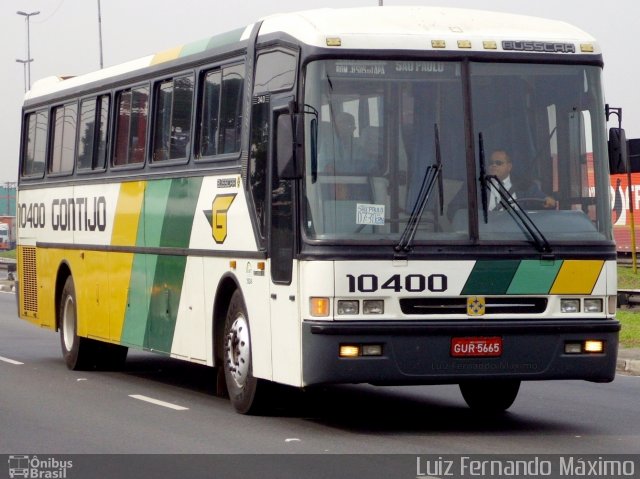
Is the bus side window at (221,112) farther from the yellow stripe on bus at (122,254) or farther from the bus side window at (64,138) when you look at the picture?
the bus side window at (64,138)

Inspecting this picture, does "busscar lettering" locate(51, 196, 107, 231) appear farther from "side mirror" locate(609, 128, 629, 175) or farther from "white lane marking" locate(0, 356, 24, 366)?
"side mirror" locate(609, 128, 629, 175)

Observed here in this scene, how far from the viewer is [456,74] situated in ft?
37.8

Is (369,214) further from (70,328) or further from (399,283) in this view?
(70,328)

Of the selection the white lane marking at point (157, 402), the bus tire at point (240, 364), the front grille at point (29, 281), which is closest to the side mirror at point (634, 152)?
the bus tire at point (240, 364)

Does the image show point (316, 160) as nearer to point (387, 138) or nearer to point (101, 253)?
point (387, 138)

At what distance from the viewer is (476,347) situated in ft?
37.0

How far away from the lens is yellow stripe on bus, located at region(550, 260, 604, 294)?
11500 mm

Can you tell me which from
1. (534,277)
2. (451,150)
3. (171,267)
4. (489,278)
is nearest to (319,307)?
(489,278)

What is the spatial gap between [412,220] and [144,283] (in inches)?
194

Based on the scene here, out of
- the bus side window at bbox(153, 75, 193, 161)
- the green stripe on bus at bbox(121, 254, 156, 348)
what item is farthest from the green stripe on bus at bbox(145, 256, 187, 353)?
the bus side window at bbox(153, 75, 193, 161)

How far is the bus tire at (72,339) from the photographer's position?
17.9m

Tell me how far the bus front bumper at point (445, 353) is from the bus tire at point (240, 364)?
4.44ft

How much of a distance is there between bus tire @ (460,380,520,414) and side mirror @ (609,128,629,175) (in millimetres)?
2208

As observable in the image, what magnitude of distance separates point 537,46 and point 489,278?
190 centimetres
